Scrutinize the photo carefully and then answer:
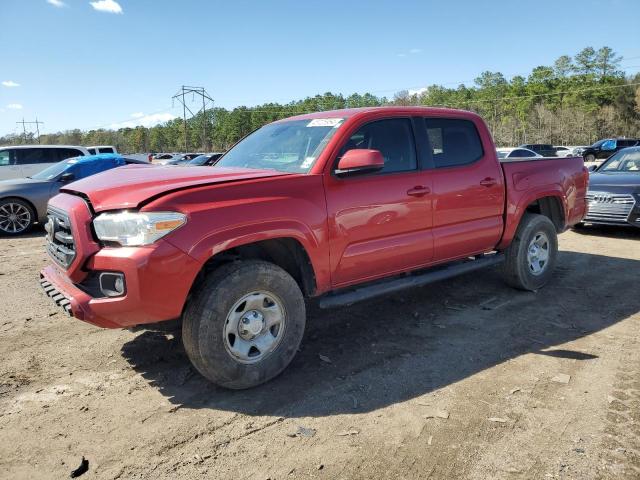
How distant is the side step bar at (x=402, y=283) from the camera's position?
12.5ft

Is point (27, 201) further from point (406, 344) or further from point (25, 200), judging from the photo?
point (406, 344)

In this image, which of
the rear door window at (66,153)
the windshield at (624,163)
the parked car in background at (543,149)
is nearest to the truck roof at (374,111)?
the windshield at (624,163)

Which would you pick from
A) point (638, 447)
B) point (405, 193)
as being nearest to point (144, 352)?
point (405, 193)

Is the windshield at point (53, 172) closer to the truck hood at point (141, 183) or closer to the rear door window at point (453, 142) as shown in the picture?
the truck hood at point (141, 183)

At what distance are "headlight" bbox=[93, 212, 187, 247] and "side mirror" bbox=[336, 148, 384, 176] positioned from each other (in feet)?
4.19

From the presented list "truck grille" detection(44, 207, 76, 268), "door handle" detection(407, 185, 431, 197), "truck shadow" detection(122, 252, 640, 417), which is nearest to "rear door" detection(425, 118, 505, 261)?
"door handle" detection(407, 185, 431, 197)

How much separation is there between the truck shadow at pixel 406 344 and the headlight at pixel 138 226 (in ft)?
3.71

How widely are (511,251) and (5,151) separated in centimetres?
1501

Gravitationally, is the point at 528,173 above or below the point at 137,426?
above

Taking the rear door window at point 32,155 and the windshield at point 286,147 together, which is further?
the rear door window at point 32,155

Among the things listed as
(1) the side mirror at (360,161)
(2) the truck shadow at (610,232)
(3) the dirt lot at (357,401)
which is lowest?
(3) the dirt lot at (357,401)

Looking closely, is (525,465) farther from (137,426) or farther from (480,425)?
(137,426)

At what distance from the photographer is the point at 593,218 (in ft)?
28.5

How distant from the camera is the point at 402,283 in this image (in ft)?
13.9
